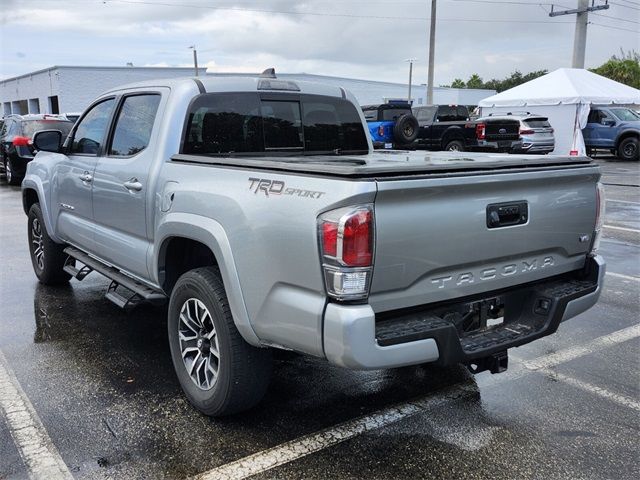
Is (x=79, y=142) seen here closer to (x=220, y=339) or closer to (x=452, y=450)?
(x=220, y=339)

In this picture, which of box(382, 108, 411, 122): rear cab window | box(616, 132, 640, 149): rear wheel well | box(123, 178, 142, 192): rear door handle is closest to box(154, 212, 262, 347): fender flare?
box(123, 178, 142, 192): rear door handle

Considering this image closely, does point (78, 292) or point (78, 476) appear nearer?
point (78, 476)

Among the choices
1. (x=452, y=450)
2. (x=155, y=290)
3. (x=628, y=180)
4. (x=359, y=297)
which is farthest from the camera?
(x=628, y=180)

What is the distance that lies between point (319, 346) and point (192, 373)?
4.03ft

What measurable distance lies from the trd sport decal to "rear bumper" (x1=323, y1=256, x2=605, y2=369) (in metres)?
0.51

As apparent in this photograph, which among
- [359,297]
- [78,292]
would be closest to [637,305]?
[359,297]

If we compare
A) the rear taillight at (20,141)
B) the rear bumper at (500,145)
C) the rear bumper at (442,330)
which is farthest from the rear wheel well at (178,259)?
the rear bumper at (500,145)

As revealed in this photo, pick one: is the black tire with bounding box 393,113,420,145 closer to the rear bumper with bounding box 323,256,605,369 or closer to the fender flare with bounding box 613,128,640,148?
the fender flare with bounding box 613,128,640,148

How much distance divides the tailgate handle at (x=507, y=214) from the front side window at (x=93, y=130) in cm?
320

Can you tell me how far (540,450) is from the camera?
321 centimetres

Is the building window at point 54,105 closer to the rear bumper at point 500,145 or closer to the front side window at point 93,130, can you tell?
the rear bumper at point 500,145

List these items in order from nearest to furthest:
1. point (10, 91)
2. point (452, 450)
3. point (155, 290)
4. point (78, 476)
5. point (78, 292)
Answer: point (78, 476) → point (452, 450) → point (155, 290) → point (78, 292) → point (10, 91)

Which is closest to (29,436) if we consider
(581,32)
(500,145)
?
(500,145)

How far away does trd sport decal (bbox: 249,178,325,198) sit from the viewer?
2.73 meters
